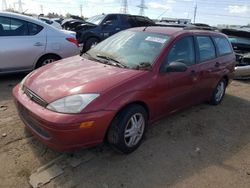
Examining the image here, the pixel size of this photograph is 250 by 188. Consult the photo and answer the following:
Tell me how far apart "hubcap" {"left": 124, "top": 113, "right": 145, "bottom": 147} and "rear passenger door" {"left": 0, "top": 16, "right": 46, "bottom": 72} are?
147 inches

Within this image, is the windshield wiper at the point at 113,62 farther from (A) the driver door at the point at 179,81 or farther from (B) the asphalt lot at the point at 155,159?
(B) the asphalt lot at the point at 155,159

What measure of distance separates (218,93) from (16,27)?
182 inches

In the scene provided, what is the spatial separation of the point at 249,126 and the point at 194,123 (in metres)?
1.05

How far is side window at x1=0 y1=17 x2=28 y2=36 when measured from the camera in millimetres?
6078

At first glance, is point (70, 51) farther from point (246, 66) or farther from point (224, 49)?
point (246, 66)

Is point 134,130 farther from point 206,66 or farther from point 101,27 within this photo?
point 101,27

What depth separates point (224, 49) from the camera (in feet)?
19.6

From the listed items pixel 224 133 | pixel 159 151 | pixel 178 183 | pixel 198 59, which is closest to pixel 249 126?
pixel 224 133

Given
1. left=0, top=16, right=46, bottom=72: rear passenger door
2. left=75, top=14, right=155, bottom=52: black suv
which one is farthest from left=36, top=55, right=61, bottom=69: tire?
left=75, top=14, right=155, bottom=52: black suv

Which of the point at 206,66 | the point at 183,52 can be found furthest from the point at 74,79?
the point at 206,66

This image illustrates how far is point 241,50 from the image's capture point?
32.0 ft

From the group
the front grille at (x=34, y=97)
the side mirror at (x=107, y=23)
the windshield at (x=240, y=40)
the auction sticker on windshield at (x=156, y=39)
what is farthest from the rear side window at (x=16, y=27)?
the windshield at (x=240, y=40)

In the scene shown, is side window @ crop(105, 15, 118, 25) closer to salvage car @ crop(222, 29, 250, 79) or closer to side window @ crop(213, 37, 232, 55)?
salvage car @ crop(222, 29, 250, 79)

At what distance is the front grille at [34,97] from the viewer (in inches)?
128
